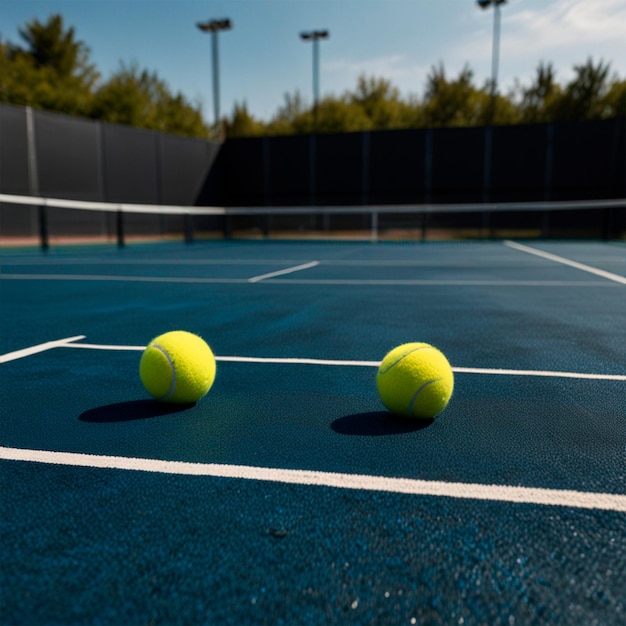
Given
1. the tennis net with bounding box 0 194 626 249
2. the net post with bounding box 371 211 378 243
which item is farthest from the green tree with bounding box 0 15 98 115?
the net post with bounding box 371 211 378 243

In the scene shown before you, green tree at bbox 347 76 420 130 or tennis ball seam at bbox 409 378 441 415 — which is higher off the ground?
green tree at bbox 347 76 420 130

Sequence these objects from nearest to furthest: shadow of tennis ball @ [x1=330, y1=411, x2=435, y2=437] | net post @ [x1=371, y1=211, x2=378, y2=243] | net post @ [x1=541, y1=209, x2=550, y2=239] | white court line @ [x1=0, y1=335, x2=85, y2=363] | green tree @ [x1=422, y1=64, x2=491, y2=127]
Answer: shadow of tennis ball @ [x1=330, y1=411, x2=435, y2=437]
white court line @ [x1=0, y1=335, x2=85, y2=363]
net post @ [x1=371, y1=211, x2=378, y2=243]
net post @ [x1=541, y1=209, x2=550, y2=239]
green tree @ [x1=422, y1=64, x2=491, y2=127]

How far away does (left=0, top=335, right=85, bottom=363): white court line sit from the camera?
4125mm

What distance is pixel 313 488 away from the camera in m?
2.06

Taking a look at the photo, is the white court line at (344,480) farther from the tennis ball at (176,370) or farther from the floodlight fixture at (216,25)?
the floodlight fixture at (216,25)

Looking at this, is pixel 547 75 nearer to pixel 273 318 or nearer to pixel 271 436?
pixel 273 318

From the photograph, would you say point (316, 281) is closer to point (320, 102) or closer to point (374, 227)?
point (374, 227)

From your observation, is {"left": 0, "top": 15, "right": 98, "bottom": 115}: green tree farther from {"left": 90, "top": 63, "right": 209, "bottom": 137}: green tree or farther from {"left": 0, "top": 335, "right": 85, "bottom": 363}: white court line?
{"left": 0, "top": 335, "right": 85, "bottom": 363}: white court line

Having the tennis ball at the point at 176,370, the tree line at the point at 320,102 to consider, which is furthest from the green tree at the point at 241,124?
the tennis ball at the point at 176,370

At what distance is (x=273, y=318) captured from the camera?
19.0 feet

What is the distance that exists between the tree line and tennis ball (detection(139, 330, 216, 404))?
38547 millimetres

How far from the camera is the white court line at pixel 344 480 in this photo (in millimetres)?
1963

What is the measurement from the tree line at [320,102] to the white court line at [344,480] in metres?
39.2

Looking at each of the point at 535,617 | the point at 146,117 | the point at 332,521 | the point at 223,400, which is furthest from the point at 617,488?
the point at 146,117
